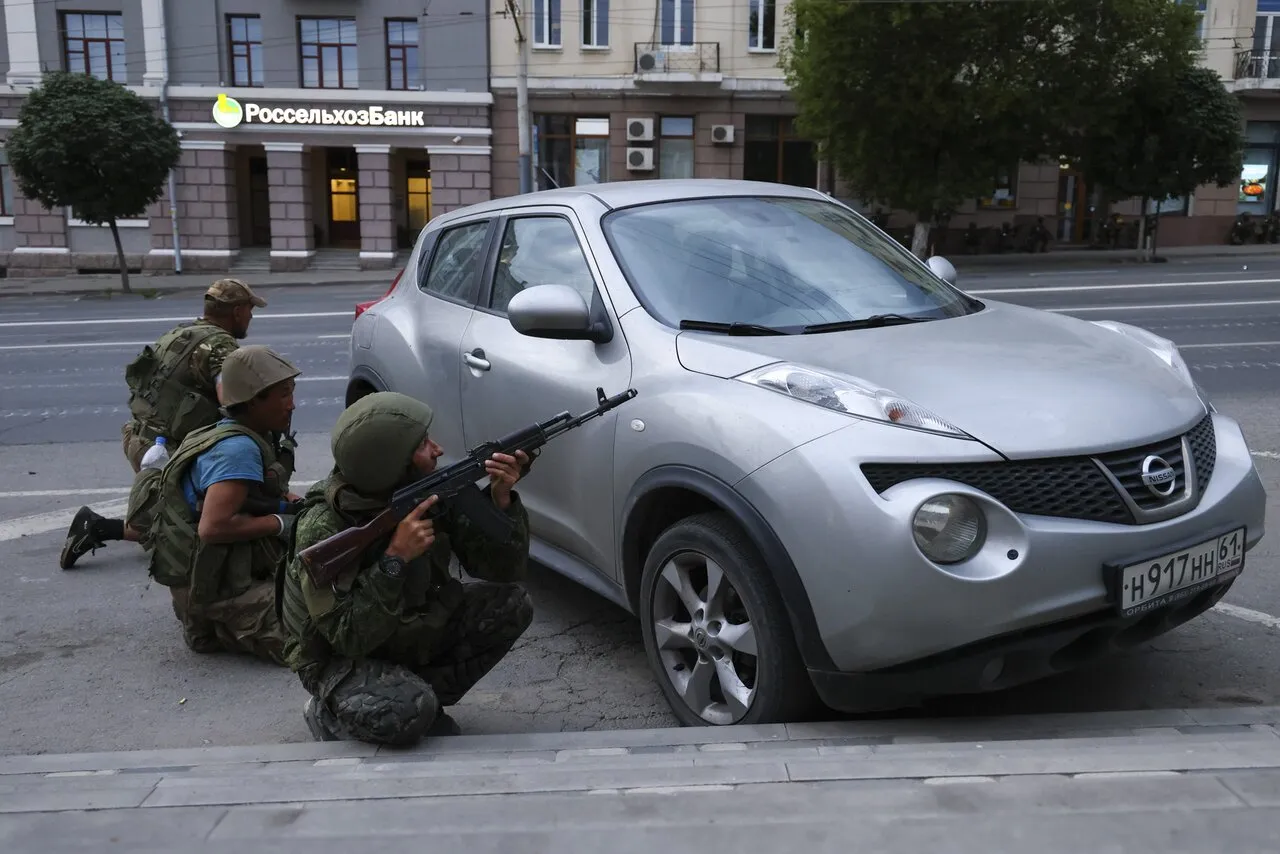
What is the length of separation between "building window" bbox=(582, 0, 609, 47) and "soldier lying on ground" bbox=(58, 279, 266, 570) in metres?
27.9

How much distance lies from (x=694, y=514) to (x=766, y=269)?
3.52 ft

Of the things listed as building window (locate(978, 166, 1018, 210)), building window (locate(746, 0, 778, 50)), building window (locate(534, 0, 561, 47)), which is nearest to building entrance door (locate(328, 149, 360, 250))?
building window (locate(534, 0, 561, 47))

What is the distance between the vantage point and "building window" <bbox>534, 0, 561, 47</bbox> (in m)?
31.4

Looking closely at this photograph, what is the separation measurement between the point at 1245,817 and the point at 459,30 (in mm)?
31497

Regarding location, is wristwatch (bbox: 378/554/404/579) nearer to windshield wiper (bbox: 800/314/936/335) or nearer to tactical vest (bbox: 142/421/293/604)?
tactical vest (bbox: 142/421/293/604)

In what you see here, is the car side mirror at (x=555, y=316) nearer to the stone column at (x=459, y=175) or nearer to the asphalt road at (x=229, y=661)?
the asphalt road at (x=229, y=661)

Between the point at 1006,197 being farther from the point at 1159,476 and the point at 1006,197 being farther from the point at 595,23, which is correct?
the point at 1159,476

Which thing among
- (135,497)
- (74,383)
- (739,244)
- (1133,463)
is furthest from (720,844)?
(74,383)

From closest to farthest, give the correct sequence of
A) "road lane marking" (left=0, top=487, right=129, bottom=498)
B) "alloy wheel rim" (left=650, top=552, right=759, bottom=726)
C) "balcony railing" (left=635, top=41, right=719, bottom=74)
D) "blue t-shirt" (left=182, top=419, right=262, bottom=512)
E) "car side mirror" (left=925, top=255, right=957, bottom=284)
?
"alloy wheel rim" (left=650, top=552, right=759, bottom=726) → "blue t-shirt" (left=182, top=419, right=262, bottom=512) → "car side mirror" (left=925, top=255, right=957, bottom=284) → "road lane marking" (left=0, top=487, right=129, bottom=498) → "balcony railing" (left=635, top=41, right=719, bottom=74)

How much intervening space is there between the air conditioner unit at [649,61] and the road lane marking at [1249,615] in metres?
28.6

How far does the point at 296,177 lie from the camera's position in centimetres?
3092

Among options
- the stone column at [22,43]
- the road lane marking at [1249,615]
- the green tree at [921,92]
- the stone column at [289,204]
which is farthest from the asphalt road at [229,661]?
the stone column at [22,43]

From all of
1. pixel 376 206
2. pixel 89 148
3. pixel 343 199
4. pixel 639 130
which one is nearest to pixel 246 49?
pixel 343 199

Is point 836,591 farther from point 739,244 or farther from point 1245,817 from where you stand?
point 739,244
